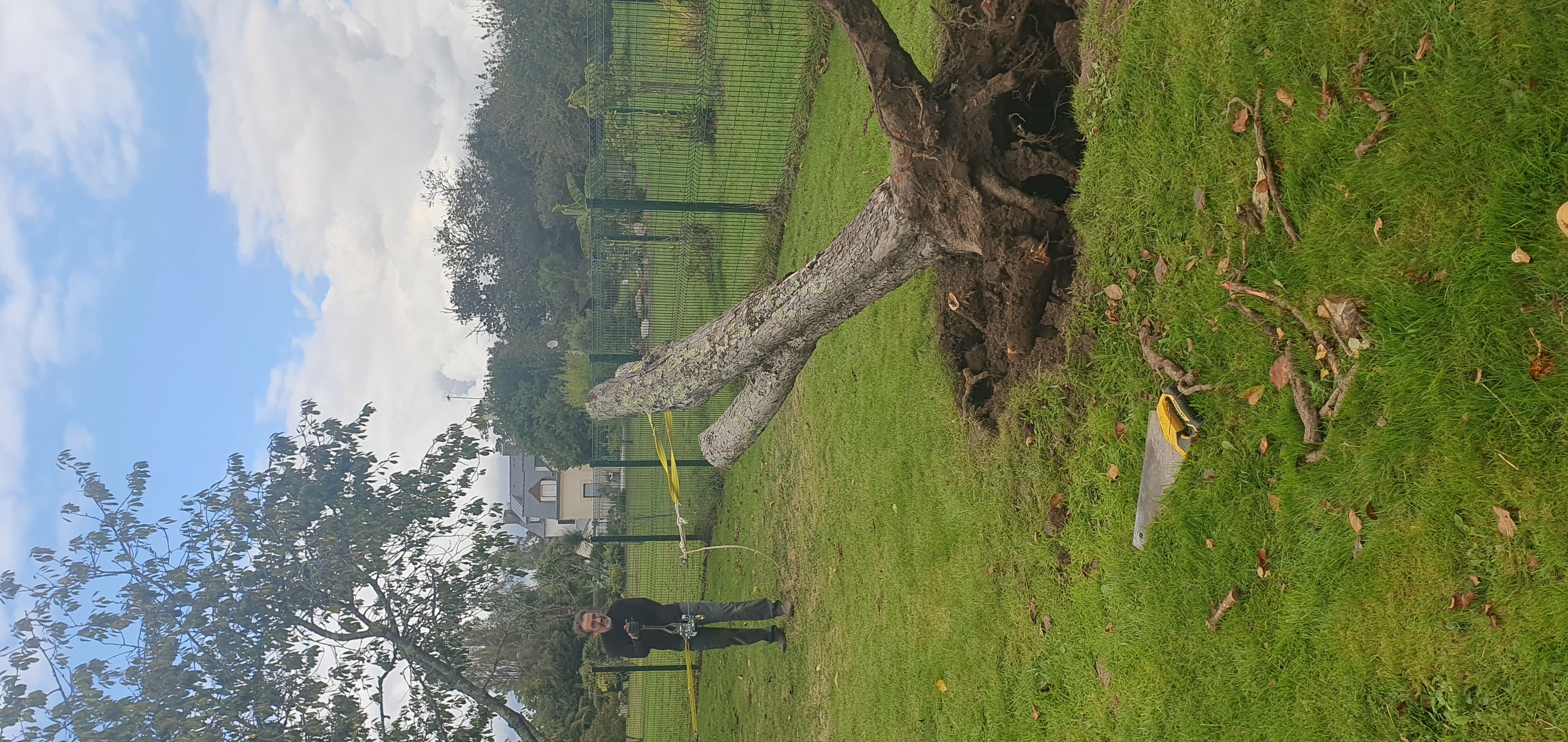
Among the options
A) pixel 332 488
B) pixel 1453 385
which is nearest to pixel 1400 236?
pixel 1453 385

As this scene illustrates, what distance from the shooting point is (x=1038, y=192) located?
482 centimetres

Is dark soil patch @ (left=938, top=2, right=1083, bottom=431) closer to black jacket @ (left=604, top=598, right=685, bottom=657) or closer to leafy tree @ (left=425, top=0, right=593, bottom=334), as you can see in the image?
black jacket @ (left=604, top=598, right=685, bottom=657)

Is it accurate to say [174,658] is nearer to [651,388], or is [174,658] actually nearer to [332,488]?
[332,488]

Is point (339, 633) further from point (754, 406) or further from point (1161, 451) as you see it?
point (1161, 451)

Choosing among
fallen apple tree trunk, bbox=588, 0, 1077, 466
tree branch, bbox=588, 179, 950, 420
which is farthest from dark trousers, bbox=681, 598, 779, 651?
fallen apple tree trunk, bbox=588, 0, 1077, 466

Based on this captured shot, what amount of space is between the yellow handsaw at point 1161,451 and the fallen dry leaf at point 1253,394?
28 cm

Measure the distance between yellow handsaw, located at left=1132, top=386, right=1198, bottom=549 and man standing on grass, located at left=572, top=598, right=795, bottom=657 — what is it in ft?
22.0

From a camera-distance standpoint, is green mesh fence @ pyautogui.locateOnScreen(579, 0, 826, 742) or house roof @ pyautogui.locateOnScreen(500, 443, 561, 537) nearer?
green mesh fence @ pyautogui.locateOnScreen(579, 0, 826, 742)

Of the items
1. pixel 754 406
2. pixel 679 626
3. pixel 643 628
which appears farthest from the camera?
pixel 679 626

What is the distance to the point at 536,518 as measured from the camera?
39.0 metres

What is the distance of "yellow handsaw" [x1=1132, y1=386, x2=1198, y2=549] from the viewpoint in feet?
12.3

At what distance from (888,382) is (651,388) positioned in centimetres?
220

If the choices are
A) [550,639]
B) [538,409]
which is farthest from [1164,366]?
[538,409]

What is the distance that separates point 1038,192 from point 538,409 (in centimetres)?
2025
